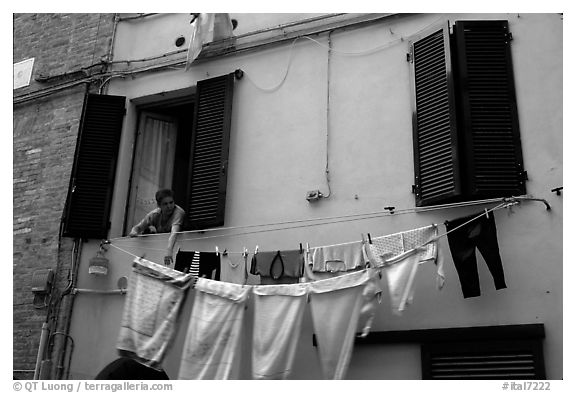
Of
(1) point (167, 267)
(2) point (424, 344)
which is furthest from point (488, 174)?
(1) point (167, 267)

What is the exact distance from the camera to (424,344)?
20.1 feet

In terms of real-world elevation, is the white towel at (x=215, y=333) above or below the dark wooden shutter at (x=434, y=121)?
below

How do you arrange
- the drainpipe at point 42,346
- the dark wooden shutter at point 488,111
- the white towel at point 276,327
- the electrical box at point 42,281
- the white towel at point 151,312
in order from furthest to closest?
the electrical box at point 42,281 → the drainpipe at point 42,346 → the white towel at point 151,312 → the dark wooden shutter at point 488,111 → the white towel at point 276,327

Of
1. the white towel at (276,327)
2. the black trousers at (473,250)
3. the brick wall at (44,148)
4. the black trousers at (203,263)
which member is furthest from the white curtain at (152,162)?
the black trousers at (473,250)

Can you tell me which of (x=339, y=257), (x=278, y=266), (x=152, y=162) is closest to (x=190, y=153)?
(x=152, y=162)

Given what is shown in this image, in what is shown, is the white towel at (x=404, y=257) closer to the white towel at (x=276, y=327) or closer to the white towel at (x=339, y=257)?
the white towel at (x=339, y=257)

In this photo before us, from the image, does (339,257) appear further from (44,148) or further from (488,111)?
(44,148)

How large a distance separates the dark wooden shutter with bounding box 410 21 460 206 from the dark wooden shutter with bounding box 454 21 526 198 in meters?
0.13

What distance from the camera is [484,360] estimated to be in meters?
5.87

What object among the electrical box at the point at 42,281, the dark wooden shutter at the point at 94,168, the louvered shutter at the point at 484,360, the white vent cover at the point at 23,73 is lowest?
the louvered shutter at the point at 484,360

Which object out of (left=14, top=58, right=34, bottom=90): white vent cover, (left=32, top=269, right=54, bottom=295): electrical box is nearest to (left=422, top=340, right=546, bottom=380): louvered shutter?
(left=32, top=269, right=54, bottom=295): electrical box

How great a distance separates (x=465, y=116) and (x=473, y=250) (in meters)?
1.44

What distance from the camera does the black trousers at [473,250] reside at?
5.84 meters

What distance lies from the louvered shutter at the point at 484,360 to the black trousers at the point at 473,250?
1.60ft
